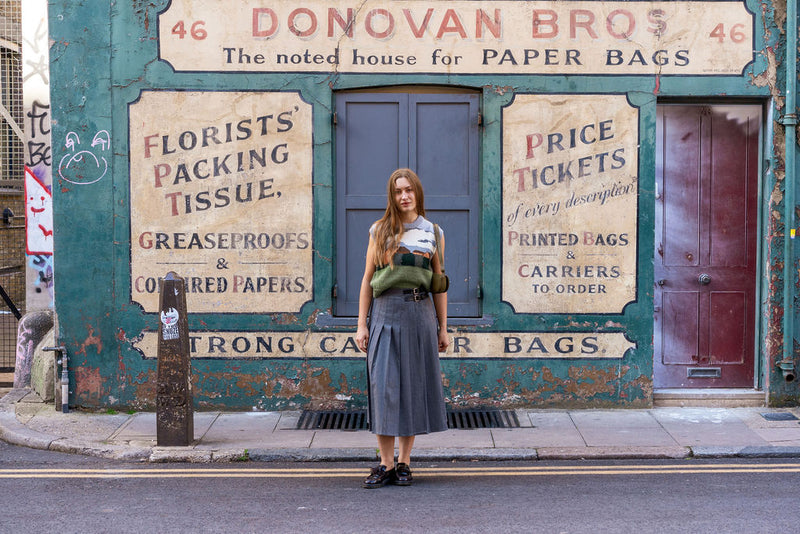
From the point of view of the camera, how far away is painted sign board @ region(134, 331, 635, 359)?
7781 mm

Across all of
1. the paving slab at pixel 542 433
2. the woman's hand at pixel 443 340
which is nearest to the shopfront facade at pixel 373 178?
the paving slab at pixel 542 433

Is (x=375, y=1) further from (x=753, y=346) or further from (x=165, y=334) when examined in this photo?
(x=753, y=346)

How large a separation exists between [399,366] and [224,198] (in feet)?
9.83

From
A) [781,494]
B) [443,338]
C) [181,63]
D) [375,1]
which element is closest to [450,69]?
[375,1]

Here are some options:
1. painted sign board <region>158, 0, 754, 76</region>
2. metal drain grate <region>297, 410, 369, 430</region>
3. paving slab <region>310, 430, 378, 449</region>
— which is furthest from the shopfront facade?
paving slab <region>310, 430, 378, 449</region>

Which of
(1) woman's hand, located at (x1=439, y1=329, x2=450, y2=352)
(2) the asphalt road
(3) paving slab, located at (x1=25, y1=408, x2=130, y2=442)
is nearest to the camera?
A: (2) the asphalt road

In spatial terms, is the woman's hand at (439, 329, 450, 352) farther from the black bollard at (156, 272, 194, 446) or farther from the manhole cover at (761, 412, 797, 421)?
the manhole cover at (761, 412, 797, 421)

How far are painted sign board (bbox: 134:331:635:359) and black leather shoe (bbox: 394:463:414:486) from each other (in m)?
2.20

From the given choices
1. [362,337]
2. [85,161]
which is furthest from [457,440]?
[85,161]

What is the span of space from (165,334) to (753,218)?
209 inches

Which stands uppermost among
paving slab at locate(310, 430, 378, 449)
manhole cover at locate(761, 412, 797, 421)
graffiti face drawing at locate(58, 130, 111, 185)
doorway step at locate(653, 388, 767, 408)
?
graffiti face drawing at locate(58, 130, 111, 185)

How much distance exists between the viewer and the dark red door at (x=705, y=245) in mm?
7914

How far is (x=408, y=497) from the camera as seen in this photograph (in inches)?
212

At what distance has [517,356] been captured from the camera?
7.79m
